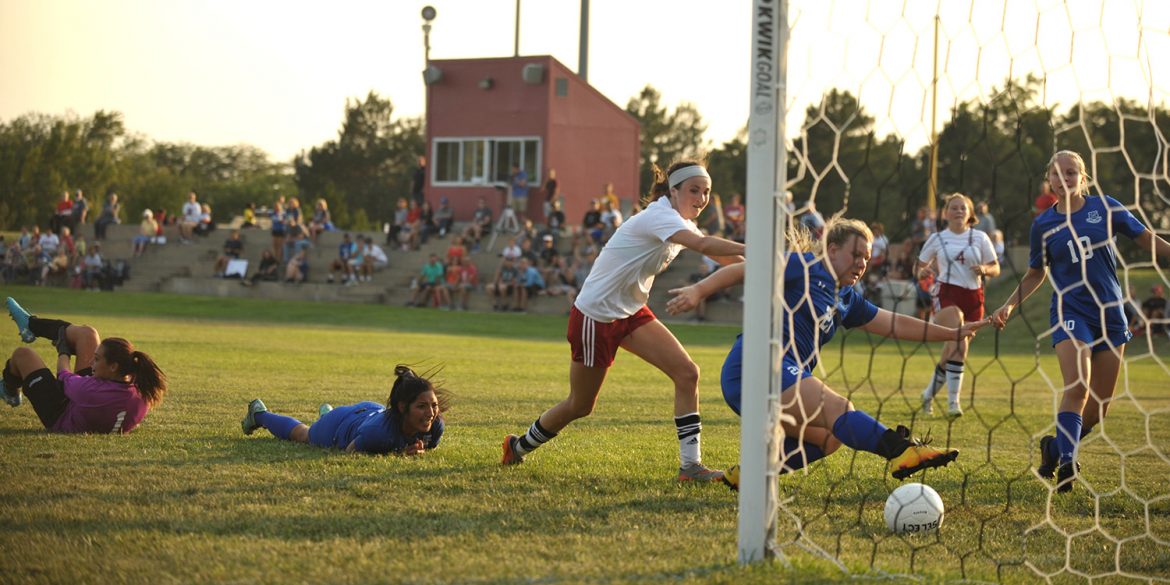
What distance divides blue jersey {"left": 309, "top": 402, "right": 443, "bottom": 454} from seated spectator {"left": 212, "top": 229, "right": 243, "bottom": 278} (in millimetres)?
29628

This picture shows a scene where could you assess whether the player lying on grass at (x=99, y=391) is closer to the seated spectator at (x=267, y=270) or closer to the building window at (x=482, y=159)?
the seated spectator at (x=267, y=270)

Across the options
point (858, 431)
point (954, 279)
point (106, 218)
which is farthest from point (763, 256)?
point (106, 218)

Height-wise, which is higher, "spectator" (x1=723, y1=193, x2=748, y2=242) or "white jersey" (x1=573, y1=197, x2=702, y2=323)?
"spectator" (x1=723, y1=193, x2=748, y2=242)

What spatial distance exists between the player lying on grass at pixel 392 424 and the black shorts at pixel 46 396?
138cm

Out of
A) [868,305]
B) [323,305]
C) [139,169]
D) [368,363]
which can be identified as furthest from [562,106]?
[139,169]

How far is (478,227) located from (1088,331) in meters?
29.4

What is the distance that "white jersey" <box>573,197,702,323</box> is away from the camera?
6.50m

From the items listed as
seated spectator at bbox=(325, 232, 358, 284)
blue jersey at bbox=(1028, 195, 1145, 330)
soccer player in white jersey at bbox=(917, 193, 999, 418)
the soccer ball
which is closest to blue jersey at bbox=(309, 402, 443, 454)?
the soccer ball

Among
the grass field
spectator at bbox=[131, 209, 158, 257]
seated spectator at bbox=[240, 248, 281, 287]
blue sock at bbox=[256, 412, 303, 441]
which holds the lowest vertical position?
the grass field

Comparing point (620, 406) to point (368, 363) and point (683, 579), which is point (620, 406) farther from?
point (683, 579)

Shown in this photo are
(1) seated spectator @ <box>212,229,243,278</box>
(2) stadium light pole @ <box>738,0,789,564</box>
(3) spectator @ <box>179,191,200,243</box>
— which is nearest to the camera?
(2) stadium light pole @ <box>738,0,789,564</box>

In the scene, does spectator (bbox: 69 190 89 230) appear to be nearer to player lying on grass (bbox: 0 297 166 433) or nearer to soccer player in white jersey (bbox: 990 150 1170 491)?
player lying on grass (bbox: 0 297 166 433)

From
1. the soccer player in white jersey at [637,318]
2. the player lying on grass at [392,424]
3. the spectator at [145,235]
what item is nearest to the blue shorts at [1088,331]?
the soccer player in white jersey at [637,318]

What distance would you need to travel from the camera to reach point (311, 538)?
4.76m
